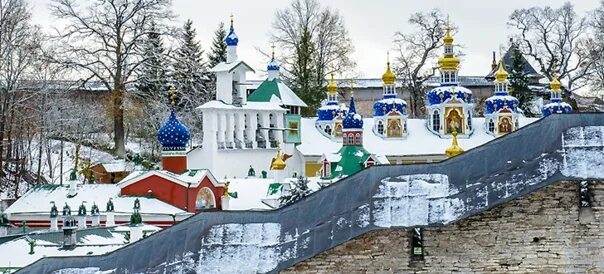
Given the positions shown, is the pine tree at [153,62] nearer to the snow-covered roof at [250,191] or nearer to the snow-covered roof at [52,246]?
the snow-covered roof at [250,191]

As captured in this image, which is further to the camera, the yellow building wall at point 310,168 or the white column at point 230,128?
the yellow building wall at point 310,168

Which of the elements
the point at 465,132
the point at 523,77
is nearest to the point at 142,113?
the point at 465,132

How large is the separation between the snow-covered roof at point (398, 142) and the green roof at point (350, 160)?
283 inches

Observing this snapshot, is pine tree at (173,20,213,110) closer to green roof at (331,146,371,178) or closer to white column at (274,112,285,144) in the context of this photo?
white column at (274,112,285,144)

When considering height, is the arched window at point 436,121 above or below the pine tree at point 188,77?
below

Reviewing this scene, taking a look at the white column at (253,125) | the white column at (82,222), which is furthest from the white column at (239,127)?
the white column at (82,222)

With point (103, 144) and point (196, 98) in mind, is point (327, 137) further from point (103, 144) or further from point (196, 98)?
point (103, 144)

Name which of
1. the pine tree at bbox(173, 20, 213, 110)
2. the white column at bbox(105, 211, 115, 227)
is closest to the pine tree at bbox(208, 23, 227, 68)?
the pine tree at bbox(173, 20, 213, 110)

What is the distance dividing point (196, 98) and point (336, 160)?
372 inches

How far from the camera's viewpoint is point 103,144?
4184 cm

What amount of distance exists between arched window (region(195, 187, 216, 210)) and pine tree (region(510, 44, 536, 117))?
1095 inches

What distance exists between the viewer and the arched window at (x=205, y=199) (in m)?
26.0

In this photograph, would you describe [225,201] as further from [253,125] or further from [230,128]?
[253,125]

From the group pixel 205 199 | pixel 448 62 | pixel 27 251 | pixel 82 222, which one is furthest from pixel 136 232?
pixel 448 62
